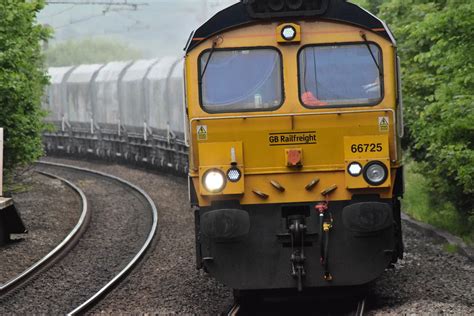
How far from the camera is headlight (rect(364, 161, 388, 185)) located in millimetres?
8688

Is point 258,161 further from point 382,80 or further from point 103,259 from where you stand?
point 103,259

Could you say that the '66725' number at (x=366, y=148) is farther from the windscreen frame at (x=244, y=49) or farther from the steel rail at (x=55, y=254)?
the steel rail at (x=55, y=254)

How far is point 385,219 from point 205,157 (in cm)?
180

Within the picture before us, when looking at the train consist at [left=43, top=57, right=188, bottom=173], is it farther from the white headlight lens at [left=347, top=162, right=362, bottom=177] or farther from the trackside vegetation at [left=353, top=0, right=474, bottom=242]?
the white headlight lens at [left=347, top=162, right=362, bottom=177]

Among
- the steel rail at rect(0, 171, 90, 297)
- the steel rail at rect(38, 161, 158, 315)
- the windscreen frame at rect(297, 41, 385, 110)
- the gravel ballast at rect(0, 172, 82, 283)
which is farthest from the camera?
the gravel ballast at rect(0, 172, 82, 283)

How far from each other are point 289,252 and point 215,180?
0.98 meters

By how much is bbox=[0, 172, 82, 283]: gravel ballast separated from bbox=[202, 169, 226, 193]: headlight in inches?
155

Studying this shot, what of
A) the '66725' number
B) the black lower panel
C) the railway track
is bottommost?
the railway track

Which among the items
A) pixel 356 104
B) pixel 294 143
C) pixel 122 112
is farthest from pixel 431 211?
pixel 122 112

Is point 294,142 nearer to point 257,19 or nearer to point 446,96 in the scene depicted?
point 257,19

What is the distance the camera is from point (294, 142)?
884 cm

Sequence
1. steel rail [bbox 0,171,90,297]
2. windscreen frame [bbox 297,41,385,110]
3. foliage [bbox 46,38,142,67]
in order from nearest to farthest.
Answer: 1. windscreen frame [bbox 297,41,385,110]
2. steel rail [bbox 0,171,90,297]
3. foliage [bbox 46,38,142,67]

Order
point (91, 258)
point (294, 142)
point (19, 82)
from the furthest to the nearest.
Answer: point (19, 82)
point (91, 258)
point (294, 142)

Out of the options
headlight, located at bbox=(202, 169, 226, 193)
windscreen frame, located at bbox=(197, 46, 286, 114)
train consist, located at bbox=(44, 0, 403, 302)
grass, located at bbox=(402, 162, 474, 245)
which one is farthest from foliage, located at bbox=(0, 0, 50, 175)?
grass, located at bbox=(402, 162, 474, 245)
